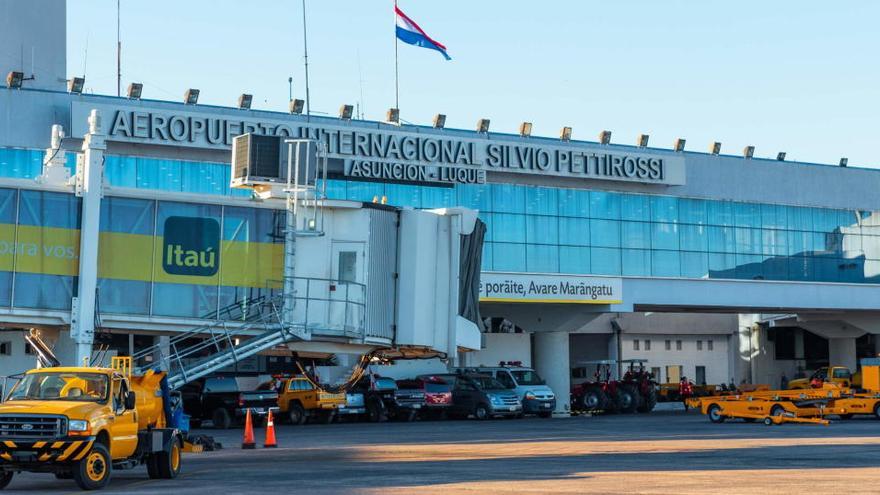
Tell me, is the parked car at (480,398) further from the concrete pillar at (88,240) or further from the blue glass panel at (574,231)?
the concrete pillar at (88,240)

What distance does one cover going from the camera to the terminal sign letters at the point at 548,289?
162ft

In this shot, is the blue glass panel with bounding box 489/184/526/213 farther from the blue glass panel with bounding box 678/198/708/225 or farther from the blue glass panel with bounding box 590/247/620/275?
the blue glass panel with bounding box 678/198/708/225

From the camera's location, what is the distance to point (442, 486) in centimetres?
1897

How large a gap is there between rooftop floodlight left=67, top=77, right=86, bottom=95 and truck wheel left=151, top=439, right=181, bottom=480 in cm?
2618

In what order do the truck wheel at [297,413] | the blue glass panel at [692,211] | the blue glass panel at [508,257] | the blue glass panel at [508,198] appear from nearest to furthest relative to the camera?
the truck wheel at [297,413]
the blue glass panel at [508,257]
the blue glass panel at [508,198]
the blue glass panel at [692,211]

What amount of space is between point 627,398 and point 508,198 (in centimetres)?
986

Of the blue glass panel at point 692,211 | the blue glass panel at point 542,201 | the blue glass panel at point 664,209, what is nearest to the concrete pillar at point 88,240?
the blue glass panel at point 542,201

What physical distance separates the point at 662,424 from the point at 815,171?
75.2 feet

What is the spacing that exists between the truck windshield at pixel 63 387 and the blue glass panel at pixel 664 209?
37154 millimetres

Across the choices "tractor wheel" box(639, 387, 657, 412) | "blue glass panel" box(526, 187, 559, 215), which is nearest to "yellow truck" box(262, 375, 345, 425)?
"blue glass panel" box(526, 187, 559, 215)

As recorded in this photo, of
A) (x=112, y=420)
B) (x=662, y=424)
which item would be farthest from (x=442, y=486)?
(x=662, y=424)

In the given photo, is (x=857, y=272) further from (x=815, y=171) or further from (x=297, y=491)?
(x=297, y=491)

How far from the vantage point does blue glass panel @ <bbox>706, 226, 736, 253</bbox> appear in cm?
5538

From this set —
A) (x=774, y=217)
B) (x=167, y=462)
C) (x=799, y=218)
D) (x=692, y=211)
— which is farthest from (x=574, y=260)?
(x=167, y=462)
